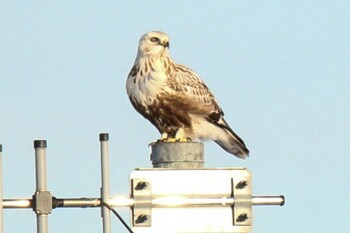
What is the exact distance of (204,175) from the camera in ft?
17.7

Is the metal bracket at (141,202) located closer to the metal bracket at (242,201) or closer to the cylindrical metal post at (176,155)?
the cylindrical metal post at (176,155)

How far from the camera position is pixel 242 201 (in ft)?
17.7

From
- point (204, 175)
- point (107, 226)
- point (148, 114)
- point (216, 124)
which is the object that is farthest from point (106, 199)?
point (216, 124)

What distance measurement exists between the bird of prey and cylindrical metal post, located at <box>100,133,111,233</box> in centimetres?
342

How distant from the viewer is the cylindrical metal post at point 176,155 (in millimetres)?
5500

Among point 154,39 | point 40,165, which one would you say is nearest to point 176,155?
point 40,165

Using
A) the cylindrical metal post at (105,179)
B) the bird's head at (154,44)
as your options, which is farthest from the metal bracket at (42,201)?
the bird's head at (154,44)

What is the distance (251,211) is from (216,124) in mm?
5864

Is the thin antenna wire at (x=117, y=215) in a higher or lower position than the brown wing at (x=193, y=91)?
lower

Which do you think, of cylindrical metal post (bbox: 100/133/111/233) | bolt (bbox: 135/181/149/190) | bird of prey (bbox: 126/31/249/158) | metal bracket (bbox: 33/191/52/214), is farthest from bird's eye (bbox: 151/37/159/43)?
bolt (bbox: 135/181/149/190)

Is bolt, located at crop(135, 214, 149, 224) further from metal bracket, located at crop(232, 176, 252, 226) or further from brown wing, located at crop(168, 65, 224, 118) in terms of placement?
brown wing, located at crop(168, 65, 224, 118)

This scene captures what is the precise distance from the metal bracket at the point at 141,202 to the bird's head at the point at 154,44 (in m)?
5.10

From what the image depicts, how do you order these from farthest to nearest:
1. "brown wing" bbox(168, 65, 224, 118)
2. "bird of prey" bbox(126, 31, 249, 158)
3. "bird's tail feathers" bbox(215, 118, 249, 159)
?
"bird's tail feathers" bbox(215, 118, 249, 159) < "brown wing" bbox(168, 65, 224, 118) < "bird of prey" bbox(126, 31, 249, 158)

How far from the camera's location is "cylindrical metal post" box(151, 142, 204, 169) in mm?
5500
